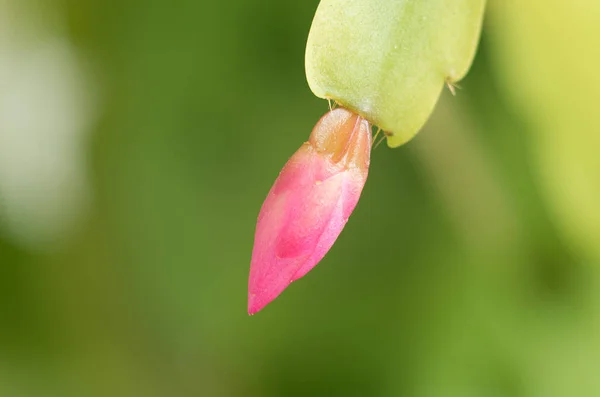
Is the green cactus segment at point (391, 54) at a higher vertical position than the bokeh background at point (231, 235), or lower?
higher

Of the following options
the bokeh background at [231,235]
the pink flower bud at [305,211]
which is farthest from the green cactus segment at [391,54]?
the bokeh background at [231,235]

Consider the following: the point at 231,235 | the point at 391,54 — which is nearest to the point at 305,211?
the point at 391,54

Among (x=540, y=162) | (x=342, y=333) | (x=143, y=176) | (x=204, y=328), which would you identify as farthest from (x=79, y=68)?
(x=540, y=162)

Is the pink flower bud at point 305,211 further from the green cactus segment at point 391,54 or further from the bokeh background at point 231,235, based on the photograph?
the bokeh background at point 231,235

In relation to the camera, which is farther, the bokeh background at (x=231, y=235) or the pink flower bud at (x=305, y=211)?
the bokeh background at (x=231, y=235)

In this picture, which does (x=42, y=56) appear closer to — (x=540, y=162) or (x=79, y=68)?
(x=79, y=68)
